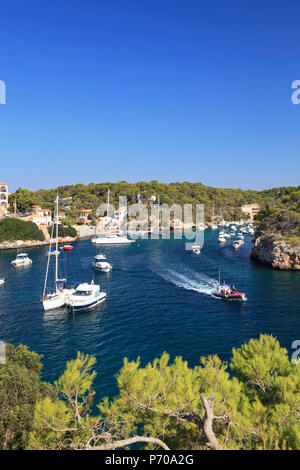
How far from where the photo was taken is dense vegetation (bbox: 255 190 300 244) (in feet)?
206

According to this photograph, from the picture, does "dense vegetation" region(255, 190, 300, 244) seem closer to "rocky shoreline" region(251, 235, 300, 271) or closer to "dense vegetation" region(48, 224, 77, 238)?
"rocky shoreline" region(251, 235, 300, 271)

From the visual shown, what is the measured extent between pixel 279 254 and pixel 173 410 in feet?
176

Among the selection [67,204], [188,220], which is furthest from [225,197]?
[67,204]

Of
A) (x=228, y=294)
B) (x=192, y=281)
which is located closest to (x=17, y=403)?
(x=228, y=294)

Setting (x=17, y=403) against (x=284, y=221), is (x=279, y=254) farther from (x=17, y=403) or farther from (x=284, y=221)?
(x=17, y=403)

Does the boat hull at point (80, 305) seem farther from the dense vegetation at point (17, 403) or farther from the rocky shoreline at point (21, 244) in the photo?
the rocky shoreline at point (21, 244)

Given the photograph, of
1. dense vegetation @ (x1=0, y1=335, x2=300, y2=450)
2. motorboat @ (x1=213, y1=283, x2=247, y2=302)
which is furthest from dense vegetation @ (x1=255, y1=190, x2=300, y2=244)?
dense vegetation @ (x1=0, y1=335, x2=300, y2=450)

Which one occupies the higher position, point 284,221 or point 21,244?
point 284,221

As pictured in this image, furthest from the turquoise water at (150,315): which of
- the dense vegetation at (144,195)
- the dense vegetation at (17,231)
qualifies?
the dense vegetation at (144,195)

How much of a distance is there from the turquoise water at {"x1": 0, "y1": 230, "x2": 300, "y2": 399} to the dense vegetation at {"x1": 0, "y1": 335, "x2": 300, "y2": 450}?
34.3 feet

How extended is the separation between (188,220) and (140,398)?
449 ft

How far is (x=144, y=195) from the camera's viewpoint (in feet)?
479

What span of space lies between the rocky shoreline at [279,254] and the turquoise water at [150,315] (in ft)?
7.72

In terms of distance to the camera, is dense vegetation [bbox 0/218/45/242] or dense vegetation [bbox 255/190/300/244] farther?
dense vegetation [bbox 0/218/45/242]
